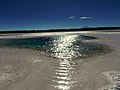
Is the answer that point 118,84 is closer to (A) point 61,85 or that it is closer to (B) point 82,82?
(B) point 82,82

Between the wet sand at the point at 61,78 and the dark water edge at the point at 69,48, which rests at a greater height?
the dark water edge at the point at 69,48

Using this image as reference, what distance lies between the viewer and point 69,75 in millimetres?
9477

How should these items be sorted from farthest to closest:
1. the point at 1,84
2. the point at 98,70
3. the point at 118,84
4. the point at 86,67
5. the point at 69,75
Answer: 1. the point at 86,67
2. the point at 98,70
3. the point at 69,75
4. the point at 1,84
5. the point at 118,84

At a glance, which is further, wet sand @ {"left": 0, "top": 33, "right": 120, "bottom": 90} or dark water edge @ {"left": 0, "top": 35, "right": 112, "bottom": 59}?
dark water edge @ {"left": 0, "top": 35, "right": 112, "bottom": 59}

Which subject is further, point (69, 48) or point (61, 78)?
point (69, 48)

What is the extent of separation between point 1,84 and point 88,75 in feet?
15.4

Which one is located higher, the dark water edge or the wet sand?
the dark water edge

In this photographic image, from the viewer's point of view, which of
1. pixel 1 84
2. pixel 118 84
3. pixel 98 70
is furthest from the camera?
pixel 98 70

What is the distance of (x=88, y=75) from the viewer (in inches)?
373

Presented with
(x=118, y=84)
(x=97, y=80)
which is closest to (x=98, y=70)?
(x=97, y=80)

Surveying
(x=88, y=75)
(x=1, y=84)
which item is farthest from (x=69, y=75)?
(x=1, y=84)

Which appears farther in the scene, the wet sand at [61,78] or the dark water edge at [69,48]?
the dark water edge at [69,48]

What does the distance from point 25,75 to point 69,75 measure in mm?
2597

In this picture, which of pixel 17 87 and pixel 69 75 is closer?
pixel 17 87
